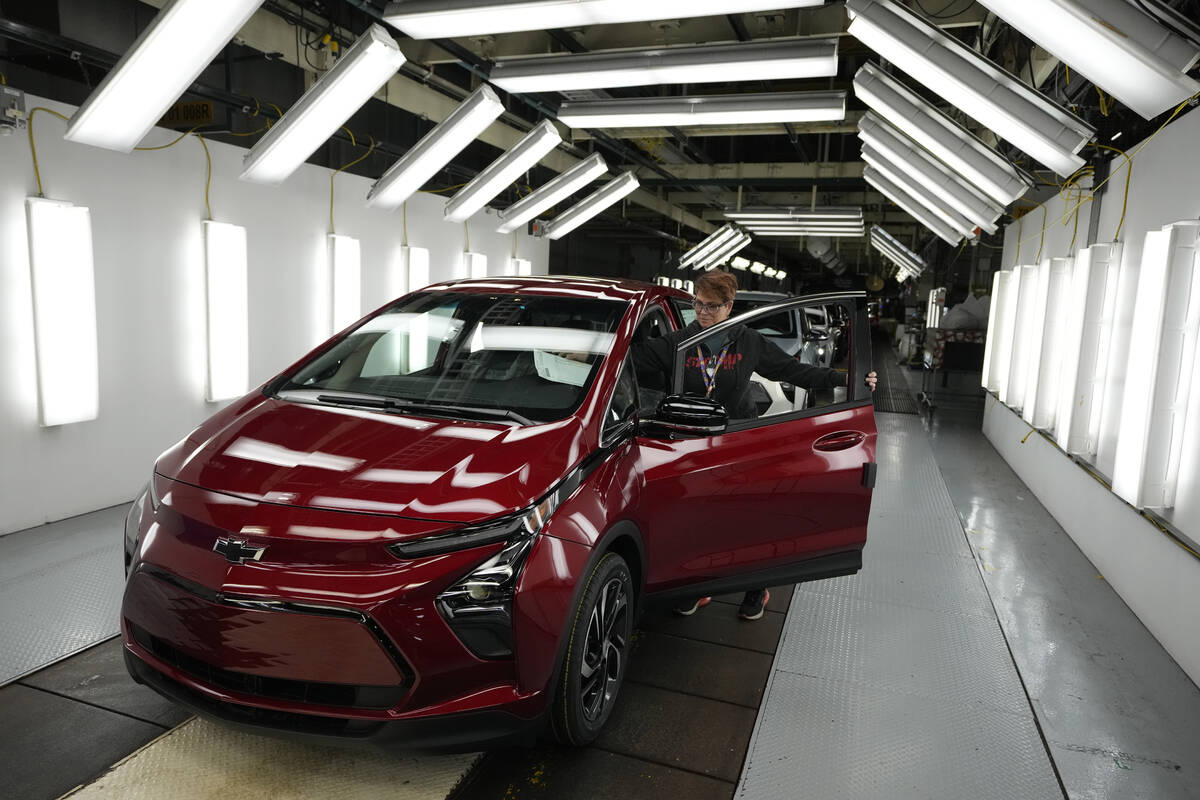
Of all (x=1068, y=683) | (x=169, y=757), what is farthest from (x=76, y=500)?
(x=1068, y=683)

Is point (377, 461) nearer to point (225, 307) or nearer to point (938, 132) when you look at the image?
point (225, 307)

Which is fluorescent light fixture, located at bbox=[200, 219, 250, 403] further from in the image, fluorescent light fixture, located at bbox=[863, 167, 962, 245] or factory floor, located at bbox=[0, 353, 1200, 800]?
fluorescent light fixture, located at bbox=[863, 167, 962, 245]

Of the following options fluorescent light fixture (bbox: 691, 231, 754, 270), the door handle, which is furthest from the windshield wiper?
fluorescent light fixture (bbox: 691, 231, 754, 270)

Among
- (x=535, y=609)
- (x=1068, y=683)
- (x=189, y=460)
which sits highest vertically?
(x=189, y=460)

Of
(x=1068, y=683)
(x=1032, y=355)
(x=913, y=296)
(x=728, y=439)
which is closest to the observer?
(x=728, y=439)

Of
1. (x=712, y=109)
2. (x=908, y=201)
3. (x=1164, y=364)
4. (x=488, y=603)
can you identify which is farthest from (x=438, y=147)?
(x=908, y=201)

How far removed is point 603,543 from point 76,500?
3.92 m

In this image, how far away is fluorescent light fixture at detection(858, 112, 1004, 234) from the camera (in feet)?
19.8

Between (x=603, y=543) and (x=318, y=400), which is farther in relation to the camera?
(x=318, y=400)

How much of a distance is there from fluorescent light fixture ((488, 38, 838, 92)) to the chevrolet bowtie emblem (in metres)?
3.55

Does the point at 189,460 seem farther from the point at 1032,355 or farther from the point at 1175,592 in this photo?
the point at 1032,355

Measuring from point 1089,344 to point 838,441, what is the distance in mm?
2654

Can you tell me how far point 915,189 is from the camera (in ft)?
24.1

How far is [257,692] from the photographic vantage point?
195 centimetres
